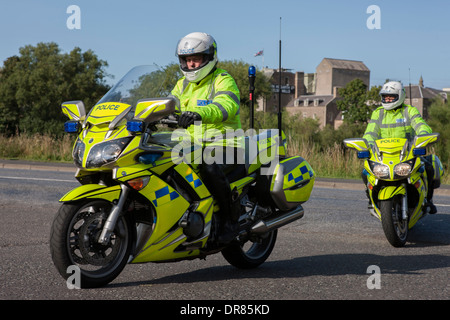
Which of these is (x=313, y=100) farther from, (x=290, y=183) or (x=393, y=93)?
(x=290, y=183)

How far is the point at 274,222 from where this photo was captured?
562cm

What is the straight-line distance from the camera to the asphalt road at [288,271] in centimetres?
458

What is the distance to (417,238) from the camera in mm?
8047

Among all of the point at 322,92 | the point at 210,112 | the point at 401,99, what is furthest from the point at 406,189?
the point at 322,92

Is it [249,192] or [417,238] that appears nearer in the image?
[249,192]

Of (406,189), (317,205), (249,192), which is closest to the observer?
(249,192)

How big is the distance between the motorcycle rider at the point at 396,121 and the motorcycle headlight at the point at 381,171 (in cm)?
69

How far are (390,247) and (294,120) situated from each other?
278 feet

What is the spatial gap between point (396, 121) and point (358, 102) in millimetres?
81387

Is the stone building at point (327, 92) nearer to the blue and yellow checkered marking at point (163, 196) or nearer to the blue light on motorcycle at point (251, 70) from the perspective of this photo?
the blue light on motorcycle at point (251, 70)

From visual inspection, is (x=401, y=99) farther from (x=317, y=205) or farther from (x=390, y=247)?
(x=317, y=205)

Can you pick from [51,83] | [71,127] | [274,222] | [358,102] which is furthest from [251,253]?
[358,102]

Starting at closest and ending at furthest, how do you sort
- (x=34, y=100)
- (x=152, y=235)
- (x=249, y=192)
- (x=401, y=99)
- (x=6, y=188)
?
(x=152, y=235), (x=249, y=192), (x=401, y=99), (x=6, y=188), (x=34, y=100)
